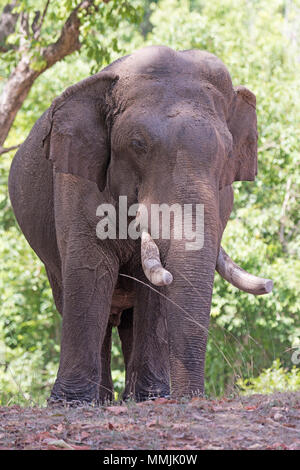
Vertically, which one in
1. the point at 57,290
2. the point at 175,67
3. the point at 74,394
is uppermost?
the point at 175,67

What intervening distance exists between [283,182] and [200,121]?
10535 mm

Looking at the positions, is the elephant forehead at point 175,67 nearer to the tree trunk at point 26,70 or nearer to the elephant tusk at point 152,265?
the elephant tusk at point 152,265

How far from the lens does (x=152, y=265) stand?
6.05m

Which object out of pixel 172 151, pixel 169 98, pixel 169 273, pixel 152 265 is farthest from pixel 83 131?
pixel 169 273

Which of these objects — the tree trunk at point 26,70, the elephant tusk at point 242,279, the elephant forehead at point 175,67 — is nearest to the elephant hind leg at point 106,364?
the elephant tusk at point 242,279

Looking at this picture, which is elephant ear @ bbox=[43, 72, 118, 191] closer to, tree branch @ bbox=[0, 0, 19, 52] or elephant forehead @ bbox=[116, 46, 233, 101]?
elephant forehead @ bbox=[116, 46, 233, 101]

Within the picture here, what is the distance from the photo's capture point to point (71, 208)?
718 centimetres

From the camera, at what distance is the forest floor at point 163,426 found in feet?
14.6

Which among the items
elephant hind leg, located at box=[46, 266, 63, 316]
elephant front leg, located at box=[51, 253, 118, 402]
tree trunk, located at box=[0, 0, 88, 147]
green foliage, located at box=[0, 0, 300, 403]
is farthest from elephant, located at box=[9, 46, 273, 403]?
green foliage, located at box=[0, 0, 300, 403]

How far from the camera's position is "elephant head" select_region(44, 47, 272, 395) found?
6074mm

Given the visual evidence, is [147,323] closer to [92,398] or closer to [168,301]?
[92,398]

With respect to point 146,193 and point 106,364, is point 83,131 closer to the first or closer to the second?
point 146,193

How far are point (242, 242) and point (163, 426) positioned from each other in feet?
35.1
